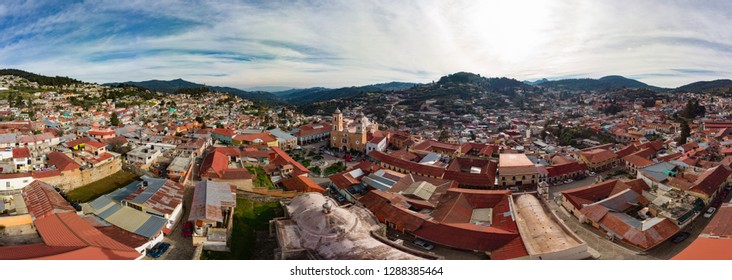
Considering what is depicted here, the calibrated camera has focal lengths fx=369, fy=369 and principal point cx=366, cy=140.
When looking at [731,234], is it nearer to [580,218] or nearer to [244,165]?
[580,218]

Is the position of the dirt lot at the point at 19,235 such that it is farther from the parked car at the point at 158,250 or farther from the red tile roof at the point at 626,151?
the red tile roof at the point at 626,151

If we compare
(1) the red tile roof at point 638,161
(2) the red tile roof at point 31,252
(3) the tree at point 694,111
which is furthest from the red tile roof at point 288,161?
(3) the tree at point 694,111

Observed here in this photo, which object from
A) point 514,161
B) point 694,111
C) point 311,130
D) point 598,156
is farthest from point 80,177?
point 694,111

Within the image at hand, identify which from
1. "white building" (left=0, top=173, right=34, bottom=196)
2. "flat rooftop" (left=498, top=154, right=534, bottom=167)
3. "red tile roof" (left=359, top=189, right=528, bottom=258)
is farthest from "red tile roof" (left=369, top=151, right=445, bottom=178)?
"white building" (left=0, top=173, right=34, bottom=196)

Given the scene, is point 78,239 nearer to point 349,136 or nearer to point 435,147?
point 435,147

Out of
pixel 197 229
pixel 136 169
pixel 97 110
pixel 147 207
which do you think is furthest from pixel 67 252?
pixel 97 110

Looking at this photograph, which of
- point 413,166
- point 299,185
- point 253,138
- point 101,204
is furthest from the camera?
point 253,138

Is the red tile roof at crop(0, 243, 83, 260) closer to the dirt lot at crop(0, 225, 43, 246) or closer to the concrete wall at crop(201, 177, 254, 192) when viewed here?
the dirt lot at crop(0, 225, 43, 246)

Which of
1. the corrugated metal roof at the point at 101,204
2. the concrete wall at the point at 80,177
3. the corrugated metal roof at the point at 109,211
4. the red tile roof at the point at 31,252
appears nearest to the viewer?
the red tile roof at the point at 31,252
